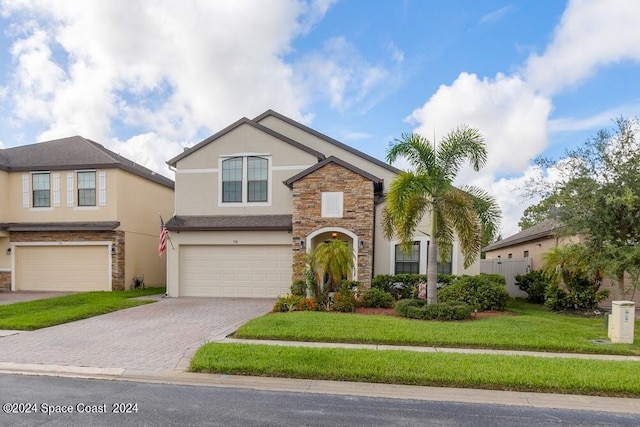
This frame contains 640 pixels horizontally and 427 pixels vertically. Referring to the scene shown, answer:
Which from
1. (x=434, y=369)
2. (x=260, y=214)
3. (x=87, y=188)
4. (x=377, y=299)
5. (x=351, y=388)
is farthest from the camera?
(x=87, y=188)

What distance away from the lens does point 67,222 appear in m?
16.3

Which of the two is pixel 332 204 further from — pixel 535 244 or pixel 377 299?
pixel 535 244

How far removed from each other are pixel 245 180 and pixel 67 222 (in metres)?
8.60

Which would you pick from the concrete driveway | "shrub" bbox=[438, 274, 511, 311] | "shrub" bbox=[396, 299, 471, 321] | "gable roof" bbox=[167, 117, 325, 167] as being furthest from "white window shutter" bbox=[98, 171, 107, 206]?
"shrub" bbox=[438, 274, 511, 311]

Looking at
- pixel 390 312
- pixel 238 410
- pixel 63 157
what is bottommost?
pixel 238 410

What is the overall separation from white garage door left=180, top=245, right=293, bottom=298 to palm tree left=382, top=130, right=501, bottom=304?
5750 mm

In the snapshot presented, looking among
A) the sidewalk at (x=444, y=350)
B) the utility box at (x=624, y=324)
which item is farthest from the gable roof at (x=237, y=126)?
the utility box at (x=624, y=324)

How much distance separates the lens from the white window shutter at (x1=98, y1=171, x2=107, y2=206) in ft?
52.9

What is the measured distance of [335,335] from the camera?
7.68m

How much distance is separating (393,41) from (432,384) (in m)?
12.3

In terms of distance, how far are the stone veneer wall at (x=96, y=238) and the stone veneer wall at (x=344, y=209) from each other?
841 centimetres

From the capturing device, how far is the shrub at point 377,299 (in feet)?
39.1

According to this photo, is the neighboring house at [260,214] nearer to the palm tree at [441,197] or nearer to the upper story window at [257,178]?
the upper story window at [257,178]

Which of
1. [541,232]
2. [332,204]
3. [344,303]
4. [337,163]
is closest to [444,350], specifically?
[344,303]
